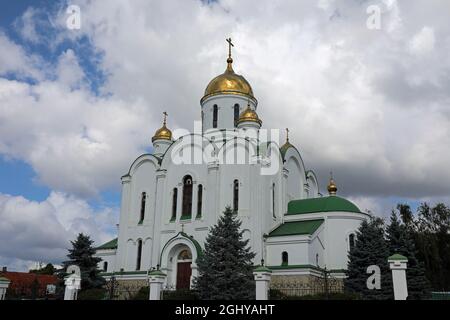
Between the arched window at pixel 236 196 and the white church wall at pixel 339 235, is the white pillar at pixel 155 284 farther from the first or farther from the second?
the white church wall at pixel 339 235

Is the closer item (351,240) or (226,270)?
(226,270)

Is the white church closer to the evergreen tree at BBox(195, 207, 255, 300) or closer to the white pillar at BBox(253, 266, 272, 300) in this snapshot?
the evergreen tree at BBox(195, 207, 255, 300)

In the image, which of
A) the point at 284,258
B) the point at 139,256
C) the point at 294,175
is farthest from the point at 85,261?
the point at 294,175

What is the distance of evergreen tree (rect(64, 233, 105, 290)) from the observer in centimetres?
2184

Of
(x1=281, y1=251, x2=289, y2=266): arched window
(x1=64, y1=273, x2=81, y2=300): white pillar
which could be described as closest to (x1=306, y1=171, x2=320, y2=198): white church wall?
(x1=281, y1=251, x2=289, y2=266): arched window

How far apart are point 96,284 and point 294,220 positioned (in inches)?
429

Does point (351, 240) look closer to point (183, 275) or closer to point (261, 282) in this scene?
A: point (183, 275)

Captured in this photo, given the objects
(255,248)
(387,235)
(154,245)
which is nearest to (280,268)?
(255,248)

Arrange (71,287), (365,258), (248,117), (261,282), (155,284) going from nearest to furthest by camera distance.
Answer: (261,282), (155,284), (71,287), (365,258), (248,117)

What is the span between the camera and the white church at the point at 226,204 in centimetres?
2255

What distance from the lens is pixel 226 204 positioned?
79.0 feet

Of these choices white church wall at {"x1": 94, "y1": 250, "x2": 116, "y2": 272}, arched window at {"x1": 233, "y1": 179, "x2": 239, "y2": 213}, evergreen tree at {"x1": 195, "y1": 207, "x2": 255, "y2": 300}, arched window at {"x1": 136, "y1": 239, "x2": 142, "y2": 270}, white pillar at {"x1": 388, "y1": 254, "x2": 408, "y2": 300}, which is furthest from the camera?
white church wall at {"x1": 94, "y1": 250, "x2": 116, "y2": 272}

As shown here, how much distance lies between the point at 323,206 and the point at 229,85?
10.3 metres

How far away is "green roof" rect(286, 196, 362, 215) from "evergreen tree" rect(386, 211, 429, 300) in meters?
2.82
